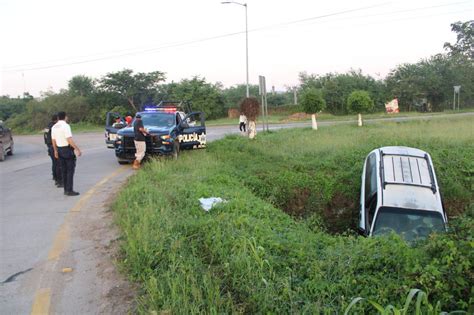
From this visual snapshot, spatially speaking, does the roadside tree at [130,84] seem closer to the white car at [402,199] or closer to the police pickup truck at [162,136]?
the police pickup truck at [162,136]

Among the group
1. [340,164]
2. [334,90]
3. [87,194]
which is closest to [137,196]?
[87,194]

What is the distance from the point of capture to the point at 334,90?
4812 centimetres

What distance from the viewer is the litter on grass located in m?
6.71

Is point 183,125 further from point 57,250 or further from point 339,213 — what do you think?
point 57,250

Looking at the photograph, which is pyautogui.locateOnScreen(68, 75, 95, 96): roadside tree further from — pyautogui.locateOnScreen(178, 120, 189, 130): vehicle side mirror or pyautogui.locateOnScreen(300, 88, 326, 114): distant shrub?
pyautogui.locateOnScreen(178, 120, 189, 130): vehicle side mirror

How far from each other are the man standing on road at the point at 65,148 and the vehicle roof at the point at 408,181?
6430 mm

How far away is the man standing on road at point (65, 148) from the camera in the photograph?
29.4 ft

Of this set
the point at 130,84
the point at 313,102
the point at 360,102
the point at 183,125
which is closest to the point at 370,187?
the point at 183,125

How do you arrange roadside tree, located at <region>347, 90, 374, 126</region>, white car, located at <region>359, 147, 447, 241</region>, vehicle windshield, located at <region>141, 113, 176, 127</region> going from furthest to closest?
roadside tree, located at <region>347, 90, 374, 126</region> < vehicle windshield, located at <region>141, 113, 176, 127</region> < white car, located at <region>359, 147, 447, 241</region>

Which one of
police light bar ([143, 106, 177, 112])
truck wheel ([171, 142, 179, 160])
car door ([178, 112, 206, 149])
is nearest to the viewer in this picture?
truck wheel ([171, 142, 179, 160])

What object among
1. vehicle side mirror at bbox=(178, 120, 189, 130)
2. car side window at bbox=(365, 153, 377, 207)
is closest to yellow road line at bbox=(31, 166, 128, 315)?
vehicle side mirror at bbox=(178, 120, 189, 130)

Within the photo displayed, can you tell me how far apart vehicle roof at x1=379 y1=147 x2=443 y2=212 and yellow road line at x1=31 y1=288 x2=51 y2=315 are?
5904 mm

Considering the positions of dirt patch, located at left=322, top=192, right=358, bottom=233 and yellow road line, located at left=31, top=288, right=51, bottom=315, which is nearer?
yellow road line, located at left=31, top=288, right=51, bottom=315

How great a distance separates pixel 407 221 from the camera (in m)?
7.79
